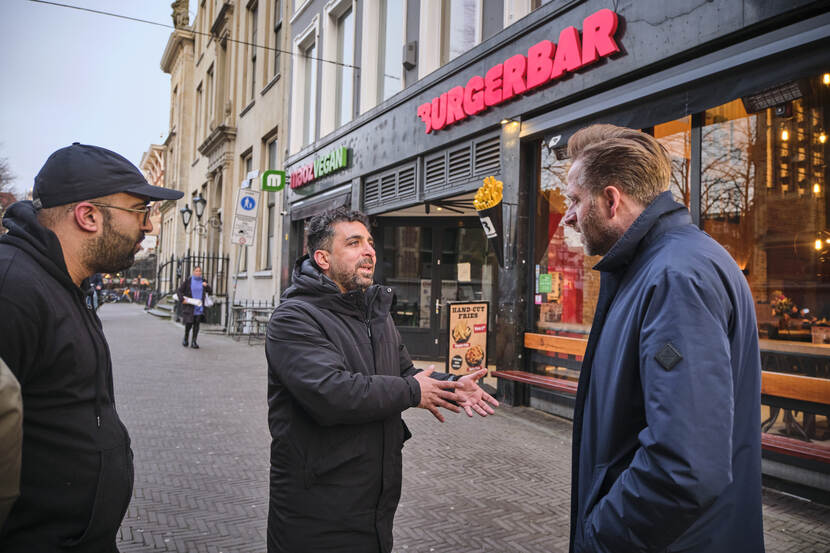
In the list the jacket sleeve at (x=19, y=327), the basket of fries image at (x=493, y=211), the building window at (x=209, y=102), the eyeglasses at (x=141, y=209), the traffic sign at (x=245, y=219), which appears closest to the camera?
the jacket sleeve at (x=19, y=327)

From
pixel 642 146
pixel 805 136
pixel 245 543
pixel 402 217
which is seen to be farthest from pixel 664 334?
pixel 402 217

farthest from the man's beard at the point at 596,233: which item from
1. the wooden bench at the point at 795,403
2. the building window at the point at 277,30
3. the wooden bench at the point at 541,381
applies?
the building window at the point at 277,30

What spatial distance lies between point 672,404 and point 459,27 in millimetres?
9404

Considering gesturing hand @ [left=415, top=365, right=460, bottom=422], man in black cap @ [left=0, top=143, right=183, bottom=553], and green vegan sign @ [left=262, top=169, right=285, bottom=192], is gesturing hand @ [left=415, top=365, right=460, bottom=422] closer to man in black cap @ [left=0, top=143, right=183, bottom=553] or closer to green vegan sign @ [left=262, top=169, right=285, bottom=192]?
man in black cap @ [left=0, top=143, right=183, bottom=553]

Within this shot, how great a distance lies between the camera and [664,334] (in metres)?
1.38

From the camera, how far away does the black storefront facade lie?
494 cm

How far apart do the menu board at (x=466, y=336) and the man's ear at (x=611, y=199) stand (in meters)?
6.08

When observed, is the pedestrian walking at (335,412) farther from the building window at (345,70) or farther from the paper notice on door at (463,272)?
the building window at (345,70)

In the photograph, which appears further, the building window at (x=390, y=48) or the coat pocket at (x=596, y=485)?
the building window at (x=390, y=48)

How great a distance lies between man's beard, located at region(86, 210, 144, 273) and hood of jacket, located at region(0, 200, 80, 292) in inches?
6.4

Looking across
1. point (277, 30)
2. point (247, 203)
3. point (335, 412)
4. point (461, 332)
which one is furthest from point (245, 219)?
point (335, 412)

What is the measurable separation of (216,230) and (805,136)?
24455 millimetres

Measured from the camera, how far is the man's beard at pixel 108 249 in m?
1.96

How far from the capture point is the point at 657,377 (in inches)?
54.2
